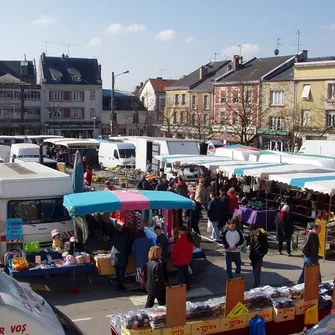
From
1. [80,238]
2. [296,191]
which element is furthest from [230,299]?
[296,191]

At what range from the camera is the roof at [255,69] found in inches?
2098

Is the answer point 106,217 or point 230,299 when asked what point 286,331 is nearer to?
point 230,299

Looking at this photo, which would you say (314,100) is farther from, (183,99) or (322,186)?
(322,186)

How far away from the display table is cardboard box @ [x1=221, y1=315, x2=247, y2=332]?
9.14 m

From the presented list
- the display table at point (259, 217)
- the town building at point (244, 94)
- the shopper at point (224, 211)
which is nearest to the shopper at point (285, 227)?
the shopper at point (224, 211)

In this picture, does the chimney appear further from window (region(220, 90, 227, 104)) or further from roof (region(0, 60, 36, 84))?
roof (region(0, 60, 36, 84))

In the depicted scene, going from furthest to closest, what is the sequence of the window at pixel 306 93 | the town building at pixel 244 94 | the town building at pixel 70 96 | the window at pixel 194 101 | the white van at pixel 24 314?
the town building at pixel 70 96 < the window at pixel 194 101 < the town building at pixel 244 94 < the window at pixel 306 93 < the white van at pixel 24 314

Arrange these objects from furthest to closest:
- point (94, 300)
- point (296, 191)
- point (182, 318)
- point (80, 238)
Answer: point (296, 191)
point (80, 238)
point (94, 300)
point (182, 318)

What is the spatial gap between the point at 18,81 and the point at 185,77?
21.0m

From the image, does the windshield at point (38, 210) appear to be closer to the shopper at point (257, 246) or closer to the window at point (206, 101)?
the shopper at point (257, 246)

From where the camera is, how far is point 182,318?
809 cm

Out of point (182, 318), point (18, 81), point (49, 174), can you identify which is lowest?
point (182, 318)

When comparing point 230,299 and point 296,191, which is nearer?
point 230,299

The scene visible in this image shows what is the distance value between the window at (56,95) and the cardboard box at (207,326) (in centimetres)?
6395
